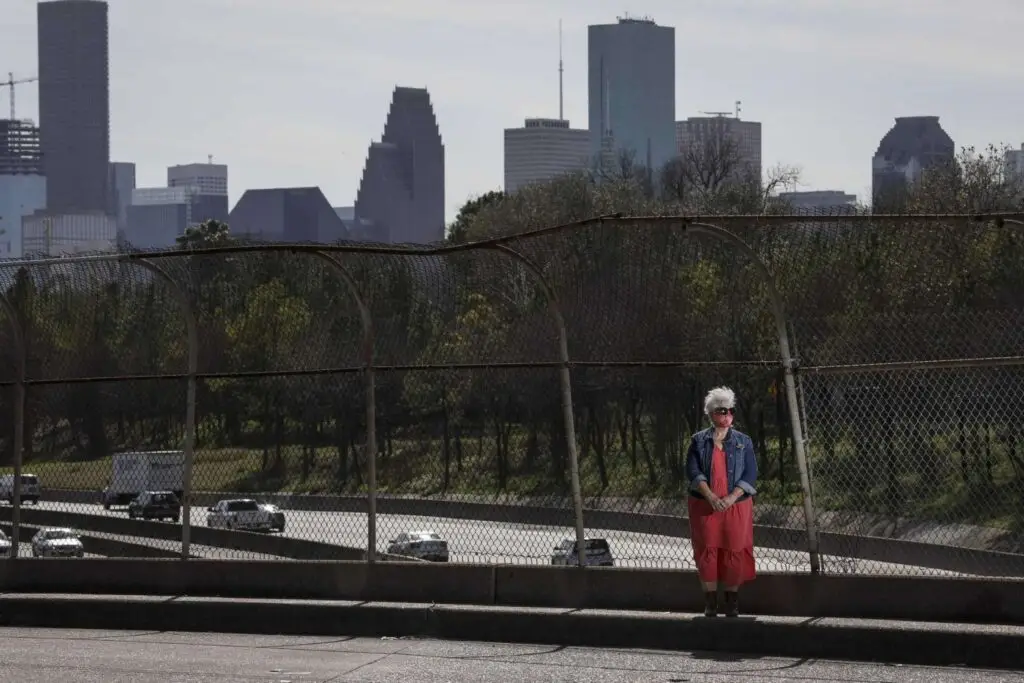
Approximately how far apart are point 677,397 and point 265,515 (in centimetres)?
325

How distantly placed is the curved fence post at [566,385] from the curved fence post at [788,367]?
119cm

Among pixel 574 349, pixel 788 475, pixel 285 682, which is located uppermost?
pixel 574 349

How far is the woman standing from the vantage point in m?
12.2

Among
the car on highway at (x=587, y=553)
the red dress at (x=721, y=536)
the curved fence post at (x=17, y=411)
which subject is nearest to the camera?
the red dress at (x=721, y=536)

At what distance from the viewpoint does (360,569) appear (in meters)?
14.0

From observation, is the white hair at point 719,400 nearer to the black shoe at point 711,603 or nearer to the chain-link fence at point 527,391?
the chain-link fence at point 527,391

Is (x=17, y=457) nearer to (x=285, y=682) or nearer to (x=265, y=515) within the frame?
(x=265, y=515)

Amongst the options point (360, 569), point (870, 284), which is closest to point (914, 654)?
point (870, 284)

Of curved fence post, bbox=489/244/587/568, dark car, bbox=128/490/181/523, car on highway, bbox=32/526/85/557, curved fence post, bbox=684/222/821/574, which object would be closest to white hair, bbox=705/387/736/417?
curved fence post, bbox=684/222/821/574

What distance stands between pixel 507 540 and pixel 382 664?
1983mm

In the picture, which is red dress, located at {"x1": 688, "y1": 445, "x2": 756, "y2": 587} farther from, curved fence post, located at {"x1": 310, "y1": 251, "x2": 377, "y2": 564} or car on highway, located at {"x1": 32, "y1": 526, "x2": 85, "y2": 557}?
car on highway, located at {"x1": 32, "y1": 526, "x2": 85, "y2": 557}

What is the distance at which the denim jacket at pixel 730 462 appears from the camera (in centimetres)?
1238

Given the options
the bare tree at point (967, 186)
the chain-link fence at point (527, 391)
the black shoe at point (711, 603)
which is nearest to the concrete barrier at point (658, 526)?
the chain-link fence at point (527, 391)

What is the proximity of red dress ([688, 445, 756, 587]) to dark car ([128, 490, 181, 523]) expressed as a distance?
4.67 meters
